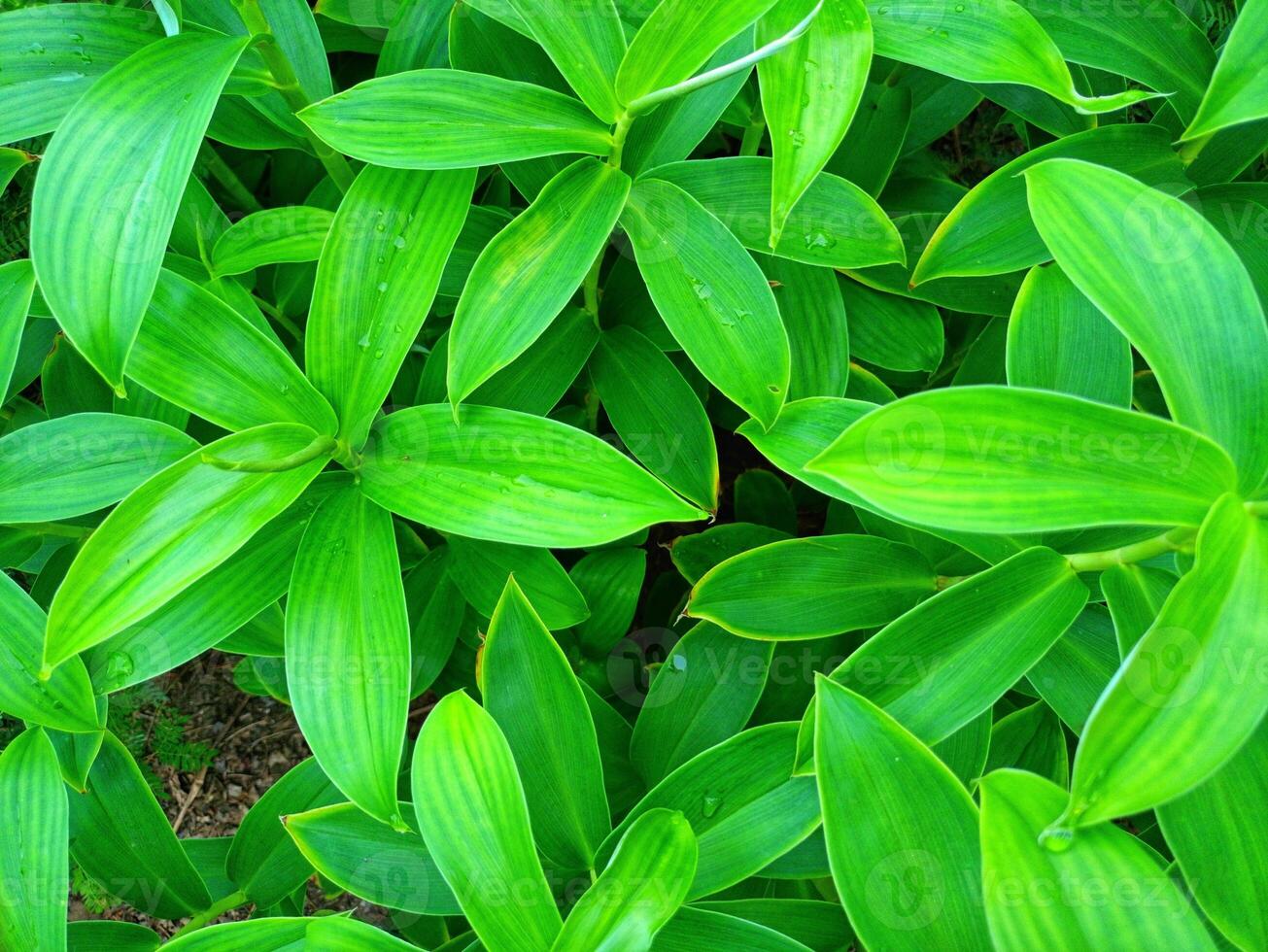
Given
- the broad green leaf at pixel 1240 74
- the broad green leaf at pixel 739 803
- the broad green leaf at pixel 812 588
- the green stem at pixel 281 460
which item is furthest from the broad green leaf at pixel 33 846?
the broad green leaf at pixel 1240 74

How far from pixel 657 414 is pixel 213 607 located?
0.53m

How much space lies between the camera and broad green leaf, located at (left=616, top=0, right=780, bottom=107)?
2.49 feet

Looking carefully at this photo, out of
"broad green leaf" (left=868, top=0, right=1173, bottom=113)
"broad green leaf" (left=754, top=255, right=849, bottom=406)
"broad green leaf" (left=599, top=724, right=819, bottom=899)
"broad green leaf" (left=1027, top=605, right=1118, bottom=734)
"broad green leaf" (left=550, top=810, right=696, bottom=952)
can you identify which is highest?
"broad green leaf" (left=868, top=0, right=1173, bottom=113)

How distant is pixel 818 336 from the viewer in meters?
1.02

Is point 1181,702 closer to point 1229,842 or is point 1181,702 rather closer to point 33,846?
point 1229,842

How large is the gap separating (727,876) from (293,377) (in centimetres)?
64

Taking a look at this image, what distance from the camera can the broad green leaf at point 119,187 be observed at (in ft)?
2.33

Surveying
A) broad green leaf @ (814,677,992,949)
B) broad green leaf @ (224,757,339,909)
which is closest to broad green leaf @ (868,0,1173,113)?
broad green leaf @ (814,677,992,949)

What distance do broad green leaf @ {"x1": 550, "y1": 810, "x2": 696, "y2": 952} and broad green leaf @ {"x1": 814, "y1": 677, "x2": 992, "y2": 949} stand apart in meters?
0.13

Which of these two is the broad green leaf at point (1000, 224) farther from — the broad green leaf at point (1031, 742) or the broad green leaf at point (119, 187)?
the broad green leaf at point (119, 187)

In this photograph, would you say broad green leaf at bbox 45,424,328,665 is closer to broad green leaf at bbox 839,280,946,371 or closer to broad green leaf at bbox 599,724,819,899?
broad green leaf at bbox 599,724,819,899

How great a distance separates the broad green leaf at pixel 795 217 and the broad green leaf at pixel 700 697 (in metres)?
0.44

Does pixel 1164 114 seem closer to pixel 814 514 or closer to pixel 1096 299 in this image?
pixel 1096 299

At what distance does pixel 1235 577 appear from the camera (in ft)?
1.89
